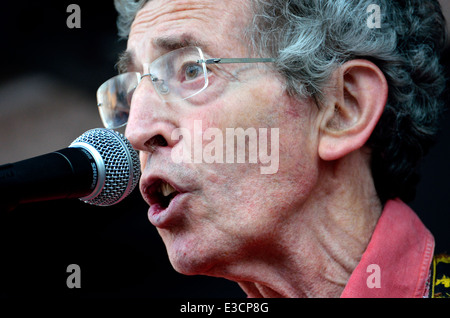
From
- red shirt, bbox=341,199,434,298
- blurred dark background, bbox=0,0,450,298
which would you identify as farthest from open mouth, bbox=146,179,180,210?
blurred dark background, bbox=0,0,450,298

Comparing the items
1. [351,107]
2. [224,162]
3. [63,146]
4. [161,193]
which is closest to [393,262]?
[351,107]

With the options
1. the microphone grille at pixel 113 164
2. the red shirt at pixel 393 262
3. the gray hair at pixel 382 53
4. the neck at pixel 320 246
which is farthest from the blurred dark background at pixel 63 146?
the microphone grille at pixel 113 164

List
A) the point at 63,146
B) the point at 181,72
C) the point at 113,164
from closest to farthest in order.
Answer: the point at 113,164 < the point at 181,72 < the point at 63,146

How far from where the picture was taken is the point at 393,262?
5.45 feet

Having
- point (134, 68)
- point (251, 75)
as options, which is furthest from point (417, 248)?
point (134, 68)

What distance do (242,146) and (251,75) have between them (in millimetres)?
232

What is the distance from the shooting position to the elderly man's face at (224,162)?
1551mm

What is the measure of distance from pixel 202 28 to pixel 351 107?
21.8 inches

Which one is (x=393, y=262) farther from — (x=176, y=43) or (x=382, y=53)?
(x=176, y=43)

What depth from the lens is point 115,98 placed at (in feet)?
6.41

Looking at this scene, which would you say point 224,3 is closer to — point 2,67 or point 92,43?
point 92,43

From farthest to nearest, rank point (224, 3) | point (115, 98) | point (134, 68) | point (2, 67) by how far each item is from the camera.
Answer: point (2, 67), point (115, 98), point (134, 68), point (224, 3)

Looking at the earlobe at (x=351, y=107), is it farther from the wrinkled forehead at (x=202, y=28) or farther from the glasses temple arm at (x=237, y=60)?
the wrinkled forehead at (x=202, y=28)

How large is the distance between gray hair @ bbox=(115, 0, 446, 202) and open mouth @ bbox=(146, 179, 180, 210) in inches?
19.5
